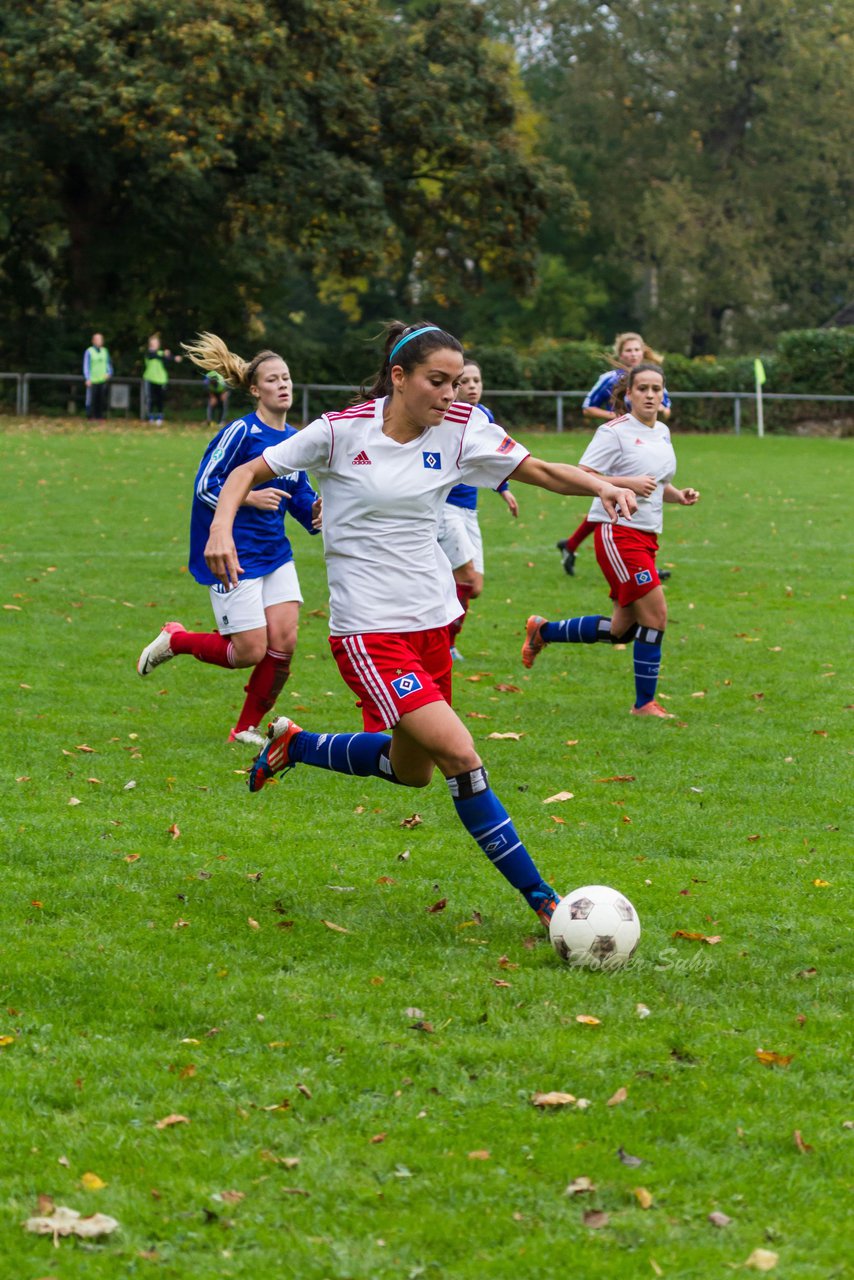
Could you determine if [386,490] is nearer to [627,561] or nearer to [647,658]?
[627,561]

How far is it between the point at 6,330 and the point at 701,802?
104 ft

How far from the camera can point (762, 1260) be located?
3.38m

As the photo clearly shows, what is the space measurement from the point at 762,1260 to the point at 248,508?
558cm

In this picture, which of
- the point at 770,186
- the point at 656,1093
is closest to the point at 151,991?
the point at 656,1093

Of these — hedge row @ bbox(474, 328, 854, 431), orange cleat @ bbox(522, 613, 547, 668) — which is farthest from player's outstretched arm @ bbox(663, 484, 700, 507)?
hedge row @ bbox(474, 328, 854, 431)

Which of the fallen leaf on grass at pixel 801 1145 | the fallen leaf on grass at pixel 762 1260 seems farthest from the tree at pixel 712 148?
the fallen leaf on grass at pixel 762 1260

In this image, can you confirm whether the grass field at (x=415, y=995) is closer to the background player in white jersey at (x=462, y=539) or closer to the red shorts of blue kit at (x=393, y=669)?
the background player in white jersey at (x=462, y=539)

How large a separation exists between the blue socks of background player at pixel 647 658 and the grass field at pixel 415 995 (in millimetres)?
250

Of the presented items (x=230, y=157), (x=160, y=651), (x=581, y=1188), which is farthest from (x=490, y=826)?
(x=230, y=157)

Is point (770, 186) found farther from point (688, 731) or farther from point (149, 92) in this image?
point (688, 731)

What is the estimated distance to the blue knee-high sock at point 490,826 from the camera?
5.41 metres

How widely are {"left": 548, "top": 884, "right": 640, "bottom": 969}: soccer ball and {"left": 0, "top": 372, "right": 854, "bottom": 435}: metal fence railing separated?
28122mm

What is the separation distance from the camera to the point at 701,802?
24.5 feet

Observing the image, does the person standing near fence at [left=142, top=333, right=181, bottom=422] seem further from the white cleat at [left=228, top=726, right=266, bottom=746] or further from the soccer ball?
the soccer ball
